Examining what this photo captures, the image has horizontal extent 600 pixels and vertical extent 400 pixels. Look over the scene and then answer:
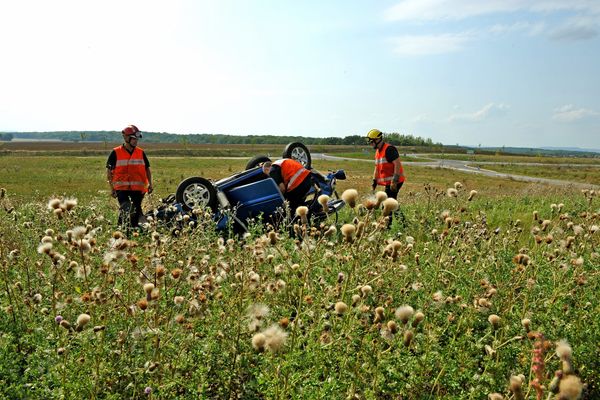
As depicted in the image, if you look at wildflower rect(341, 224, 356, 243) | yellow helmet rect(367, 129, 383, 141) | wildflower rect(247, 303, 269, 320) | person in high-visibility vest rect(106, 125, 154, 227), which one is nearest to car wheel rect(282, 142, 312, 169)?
yellow helmet rect(367, 129, 383, 141)

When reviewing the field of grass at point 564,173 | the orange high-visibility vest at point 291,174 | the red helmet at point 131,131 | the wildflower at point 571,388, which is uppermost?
the red helmet at point 131,131

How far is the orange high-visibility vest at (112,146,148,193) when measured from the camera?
8914 millimetres

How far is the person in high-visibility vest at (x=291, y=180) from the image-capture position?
29.2ft

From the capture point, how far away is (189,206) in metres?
7.96

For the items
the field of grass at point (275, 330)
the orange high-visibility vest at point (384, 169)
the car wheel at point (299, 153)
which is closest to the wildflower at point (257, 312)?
the field of grass at point (275, 330)

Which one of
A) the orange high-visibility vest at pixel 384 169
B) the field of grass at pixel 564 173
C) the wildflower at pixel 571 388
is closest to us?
the wildflower at pixel 571 388

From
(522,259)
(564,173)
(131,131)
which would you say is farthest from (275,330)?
(564,173)

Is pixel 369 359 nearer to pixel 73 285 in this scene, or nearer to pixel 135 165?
pixel 73 285

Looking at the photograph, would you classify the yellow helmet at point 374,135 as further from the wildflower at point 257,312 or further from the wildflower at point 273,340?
the wildflower at point 273,340

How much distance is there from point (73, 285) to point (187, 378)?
1.77m

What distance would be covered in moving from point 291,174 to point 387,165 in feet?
9.10

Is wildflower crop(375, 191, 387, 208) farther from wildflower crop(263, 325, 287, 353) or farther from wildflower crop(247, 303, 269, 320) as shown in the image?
wildflower crop(247, 303, 269, 320)

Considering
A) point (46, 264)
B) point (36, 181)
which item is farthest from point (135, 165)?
point (36, 181)

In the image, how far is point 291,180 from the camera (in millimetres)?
8914
